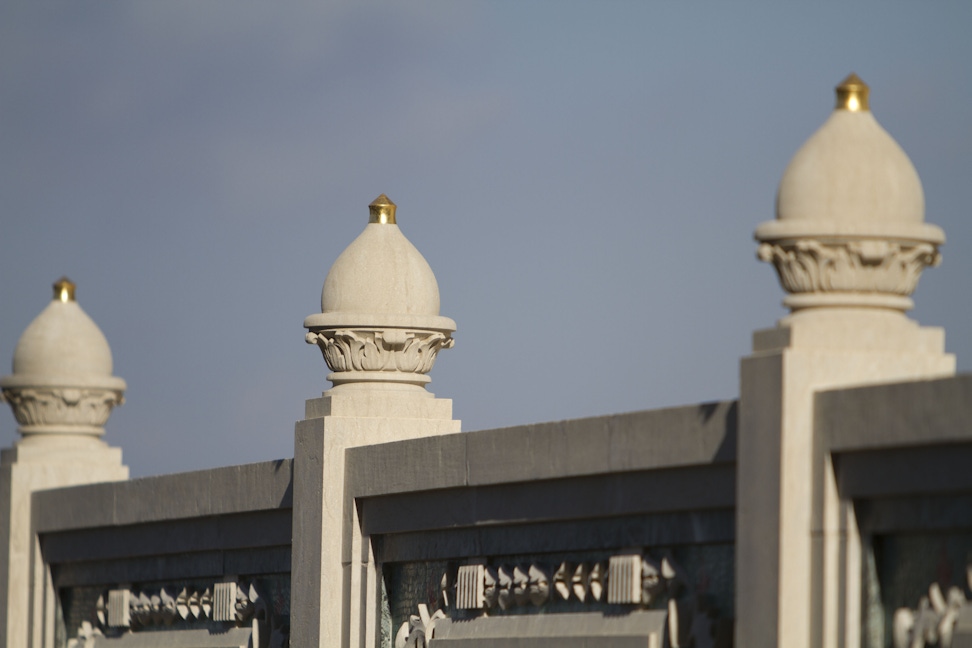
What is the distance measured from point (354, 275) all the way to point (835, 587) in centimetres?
512

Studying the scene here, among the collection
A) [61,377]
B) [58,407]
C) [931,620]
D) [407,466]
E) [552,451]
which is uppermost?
[61,377]

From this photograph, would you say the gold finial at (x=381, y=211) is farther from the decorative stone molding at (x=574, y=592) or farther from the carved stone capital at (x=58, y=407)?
the carved stone capital at (x=58, y=407)

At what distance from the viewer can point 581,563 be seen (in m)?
10.9

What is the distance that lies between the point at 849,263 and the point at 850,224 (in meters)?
0.22

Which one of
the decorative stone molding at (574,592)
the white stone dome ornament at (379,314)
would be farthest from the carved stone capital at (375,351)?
the decorative stone molding at (574,592)

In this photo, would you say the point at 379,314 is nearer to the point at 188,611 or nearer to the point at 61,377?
the point at 188,611

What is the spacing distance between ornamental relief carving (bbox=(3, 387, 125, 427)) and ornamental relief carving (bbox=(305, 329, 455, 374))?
458 centimetres

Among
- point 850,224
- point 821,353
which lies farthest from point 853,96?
point 821,353

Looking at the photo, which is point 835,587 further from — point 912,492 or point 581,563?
point 581,563

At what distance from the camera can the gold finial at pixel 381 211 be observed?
13.3 m

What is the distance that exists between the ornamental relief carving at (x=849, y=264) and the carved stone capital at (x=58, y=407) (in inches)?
369

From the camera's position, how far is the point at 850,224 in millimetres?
9125

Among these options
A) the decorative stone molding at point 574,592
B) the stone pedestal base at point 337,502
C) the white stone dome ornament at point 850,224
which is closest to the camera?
the white stone dome ornament at point 850,224

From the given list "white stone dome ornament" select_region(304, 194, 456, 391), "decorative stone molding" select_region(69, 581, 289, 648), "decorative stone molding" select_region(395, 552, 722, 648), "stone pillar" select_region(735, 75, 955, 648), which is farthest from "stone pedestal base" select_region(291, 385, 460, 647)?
"stone pillar" select_region(735, 75, 955, 648)
